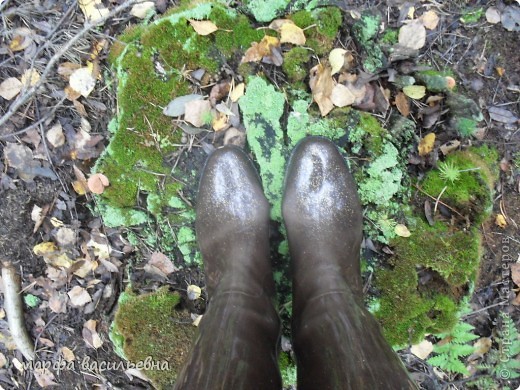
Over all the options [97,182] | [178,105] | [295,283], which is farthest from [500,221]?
[97,182]

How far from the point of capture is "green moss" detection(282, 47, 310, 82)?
7.36 feet

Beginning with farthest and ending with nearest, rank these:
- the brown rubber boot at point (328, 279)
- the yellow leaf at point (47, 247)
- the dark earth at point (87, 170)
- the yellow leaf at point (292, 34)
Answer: the yellow leaf at point (47, 247)
the dark earth at point (87, 170)
the yellow leaf at point (292, 34)
the brown rubber boot at point (328, 279)

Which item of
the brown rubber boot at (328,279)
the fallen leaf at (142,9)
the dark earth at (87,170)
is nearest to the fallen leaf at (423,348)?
the dark earth at (87,170)

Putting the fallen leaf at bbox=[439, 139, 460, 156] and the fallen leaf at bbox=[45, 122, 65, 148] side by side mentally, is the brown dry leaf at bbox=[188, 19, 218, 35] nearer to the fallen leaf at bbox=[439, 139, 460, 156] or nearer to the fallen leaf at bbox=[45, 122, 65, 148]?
the fallen leaf at bbox=[45, 122, 65, 148]

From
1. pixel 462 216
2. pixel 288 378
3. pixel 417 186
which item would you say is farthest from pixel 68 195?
pixel 462 216

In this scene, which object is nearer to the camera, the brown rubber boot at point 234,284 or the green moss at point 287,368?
the brown rubber boot at point 234,284

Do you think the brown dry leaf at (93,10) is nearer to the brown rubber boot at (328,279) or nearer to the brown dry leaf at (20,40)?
the brown dry leaf at (20,40)

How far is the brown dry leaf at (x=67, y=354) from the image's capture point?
247cm

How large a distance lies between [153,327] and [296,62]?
1659 mm

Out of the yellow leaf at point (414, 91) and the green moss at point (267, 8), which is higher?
the green moss at point (267, 8)

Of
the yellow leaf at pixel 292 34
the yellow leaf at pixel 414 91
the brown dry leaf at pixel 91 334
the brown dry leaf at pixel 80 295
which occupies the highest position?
the yellow leaf at pixel 292 34

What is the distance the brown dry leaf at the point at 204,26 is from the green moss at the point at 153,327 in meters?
1.42

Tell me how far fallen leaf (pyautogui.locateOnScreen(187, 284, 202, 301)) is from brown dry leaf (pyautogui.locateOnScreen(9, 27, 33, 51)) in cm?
165

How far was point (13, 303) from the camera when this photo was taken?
2.45 m
